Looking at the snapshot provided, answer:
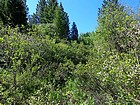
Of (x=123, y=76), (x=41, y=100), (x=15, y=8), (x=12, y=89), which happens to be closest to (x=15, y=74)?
(x=12, y=89)

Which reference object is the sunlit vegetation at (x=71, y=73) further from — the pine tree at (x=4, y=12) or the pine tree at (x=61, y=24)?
the pine tree at (x=61, y=24)

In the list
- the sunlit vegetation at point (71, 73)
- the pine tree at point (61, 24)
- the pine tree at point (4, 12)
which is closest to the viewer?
the sunlit vegetation at point (71, 73)

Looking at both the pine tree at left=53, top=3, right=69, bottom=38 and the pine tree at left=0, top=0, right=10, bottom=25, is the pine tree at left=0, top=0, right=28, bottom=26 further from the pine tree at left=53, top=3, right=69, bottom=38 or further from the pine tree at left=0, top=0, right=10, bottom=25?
the pine tree at left=53, top=3, right=69, bottom=38

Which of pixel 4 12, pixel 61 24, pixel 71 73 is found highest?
pixel 61 24

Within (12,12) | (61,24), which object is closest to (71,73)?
(12,12)

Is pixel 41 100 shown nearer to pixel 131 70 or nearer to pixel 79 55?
pixel 131 70

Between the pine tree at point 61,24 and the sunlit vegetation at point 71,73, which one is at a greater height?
the pine tree at point 61,24

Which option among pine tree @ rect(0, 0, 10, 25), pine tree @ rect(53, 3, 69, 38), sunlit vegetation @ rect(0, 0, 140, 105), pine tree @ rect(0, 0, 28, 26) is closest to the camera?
sunlit vegetation @ rect(0, 0, 140, 105)

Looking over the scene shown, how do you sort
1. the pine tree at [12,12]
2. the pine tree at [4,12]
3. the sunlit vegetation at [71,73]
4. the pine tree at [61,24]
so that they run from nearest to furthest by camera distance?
1. the sunlit vegetation at [71,73]
2. the pine tree at [4,12]
3. the pine tree at [12,12]
4. the pine tree at [61,24]

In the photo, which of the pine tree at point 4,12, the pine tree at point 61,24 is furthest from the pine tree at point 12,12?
the pine tree at point 61,24

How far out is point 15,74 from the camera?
999 centimetres

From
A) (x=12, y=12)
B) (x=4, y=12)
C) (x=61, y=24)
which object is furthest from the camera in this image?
(x=61, y=24)

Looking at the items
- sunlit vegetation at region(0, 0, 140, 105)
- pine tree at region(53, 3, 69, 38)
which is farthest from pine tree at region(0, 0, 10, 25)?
sunlit vegetation at region(0, 0, 140, 105)

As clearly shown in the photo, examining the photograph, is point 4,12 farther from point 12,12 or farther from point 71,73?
point 71,73
